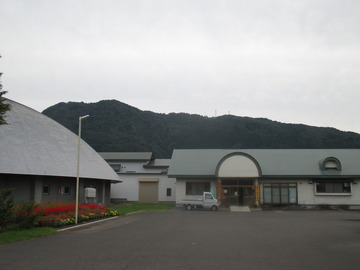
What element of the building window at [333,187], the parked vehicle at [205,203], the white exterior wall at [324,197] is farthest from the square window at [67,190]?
the building window at [333,187]

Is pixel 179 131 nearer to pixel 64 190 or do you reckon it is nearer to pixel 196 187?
pixel 196 187

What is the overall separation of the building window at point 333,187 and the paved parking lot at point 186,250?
21378 mm

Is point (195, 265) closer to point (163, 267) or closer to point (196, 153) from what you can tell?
point (163, 267)

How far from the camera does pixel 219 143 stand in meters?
118

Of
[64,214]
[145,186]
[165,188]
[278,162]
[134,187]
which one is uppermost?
[278,162]

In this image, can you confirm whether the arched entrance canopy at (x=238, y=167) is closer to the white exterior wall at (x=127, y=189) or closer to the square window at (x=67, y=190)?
the white exterior wall at (x=127, y=189)

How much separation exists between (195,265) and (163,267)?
2.92ft

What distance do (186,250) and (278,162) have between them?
30728 millimetres

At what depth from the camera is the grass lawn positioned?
48.7 feet

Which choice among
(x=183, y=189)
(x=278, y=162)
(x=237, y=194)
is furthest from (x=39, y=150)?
(x=278, y=162)

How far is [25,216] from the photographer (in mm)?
18125

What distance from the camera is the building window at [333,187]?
38.4m

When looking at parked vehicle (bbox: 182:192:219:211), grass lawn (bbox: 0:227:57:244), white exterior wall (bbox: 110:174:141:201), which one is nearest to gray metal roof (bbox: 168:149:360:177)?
parked vehicle (bbox: 182:192:219:211)

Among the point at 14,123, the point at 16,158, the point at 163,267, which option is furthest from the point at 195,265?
the point at 14,123
